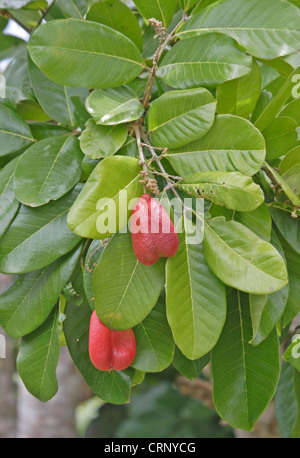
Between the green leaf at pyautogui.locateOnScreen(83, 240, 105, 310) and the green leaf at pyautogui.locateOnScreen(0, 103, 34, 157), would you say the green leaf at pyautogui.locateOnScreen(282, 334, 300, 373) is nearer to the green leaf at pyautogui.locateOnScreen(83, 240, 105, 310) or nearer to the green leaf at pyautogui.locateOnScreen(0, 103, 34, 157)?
the green leaf at pyautogui.locateOnScreen(83, 240, 105, 310)

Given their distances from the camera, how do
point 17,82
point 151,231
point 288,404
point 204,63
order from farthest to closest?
point 288,404 < point 17,82 < point 204,63 < point 151,231

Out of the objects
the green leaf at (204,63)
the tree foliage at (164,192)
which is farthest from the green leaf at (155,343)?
the green leaf at (204,63)

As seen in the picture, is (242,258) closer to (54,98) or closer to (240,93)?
(240,93)

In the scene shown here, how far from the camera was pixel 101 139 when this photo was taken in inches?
27.8

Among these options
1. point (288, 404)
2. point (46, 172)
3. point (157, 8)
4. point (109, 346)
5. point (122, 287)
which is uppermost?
point (157, 8)

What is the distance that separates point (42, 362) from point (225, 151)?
44cm

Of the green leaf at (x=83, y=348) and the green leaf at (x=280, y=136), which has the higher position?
the green leaf at (x=280, y=136)

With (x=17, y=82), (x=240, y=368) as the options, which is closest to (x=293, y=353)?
(x=240, y=368)

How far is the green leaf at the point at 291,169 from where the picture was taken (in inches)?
29.3

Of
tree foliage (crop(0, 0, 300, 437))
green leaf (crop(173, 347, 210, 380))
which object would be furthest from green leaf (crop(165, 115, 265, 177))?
green leaf (crop(173, 347, 210, 380))

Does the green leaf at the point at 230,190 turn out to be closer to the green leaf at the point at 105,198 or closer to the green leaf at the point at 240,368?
the green leaf at the point at 105,198

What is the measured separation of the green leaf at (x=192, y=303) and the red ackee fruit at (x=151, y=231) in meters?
0.04

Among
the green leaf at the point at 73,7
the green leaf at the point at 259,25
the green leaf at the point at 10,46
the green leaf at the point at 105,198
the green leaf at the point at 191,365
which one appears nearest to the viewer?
the green leaf at the point at 105,198
